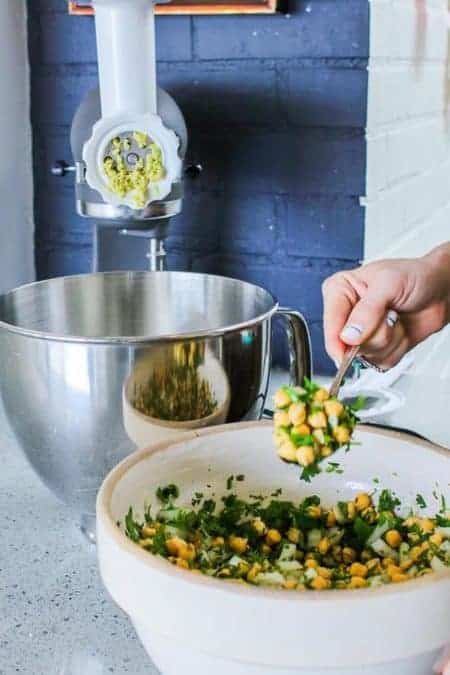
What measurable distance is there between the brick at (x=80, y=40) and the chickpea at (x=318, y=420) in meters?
0.84

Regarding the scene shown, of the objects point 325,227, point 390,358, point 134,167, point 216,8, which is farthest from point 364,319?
point 216,8

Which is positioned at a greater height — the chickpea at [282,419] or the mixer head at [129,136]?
the mixer head at [129,136]

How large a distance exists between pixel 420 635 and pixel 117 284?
0.54 metres

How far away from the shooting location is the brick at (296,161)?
1.27 meters

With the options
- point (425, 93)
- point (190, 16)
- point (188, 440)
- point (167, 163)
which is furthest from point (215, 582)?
point (425, 93)

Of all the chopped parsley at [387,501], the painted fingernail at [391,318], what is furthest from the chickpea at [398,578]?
the painted fingernail at [391,318]

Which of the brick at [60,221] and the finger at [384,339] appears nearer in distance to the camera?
the finger at [384,339]

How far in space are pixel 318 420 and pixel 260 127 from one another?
30.4 inches

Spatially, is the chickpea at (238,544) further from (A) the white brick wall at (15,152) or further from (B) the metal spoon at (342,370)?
(A) the white brick wall at (15,152)

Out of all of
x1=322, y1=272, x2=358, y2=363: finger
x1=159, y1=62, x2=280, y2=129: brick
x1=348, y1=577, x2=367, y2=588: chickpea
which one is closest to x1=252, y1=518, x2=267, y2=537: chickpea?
x1=348, y1=577, x2=367, y2=588: chickpea

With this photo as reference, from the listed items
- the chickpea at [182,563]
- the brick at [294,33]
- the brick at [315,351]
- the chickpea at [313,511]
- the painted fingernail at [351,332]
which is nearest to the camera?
the chickpea at [182,563]

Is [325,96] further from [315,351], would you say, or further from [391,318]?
[391,318]

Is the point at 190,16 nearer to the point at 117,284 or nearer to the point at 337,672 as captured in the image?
the point at 117,284

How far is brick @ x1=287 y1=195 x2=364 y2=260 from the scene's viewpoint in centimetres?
129
